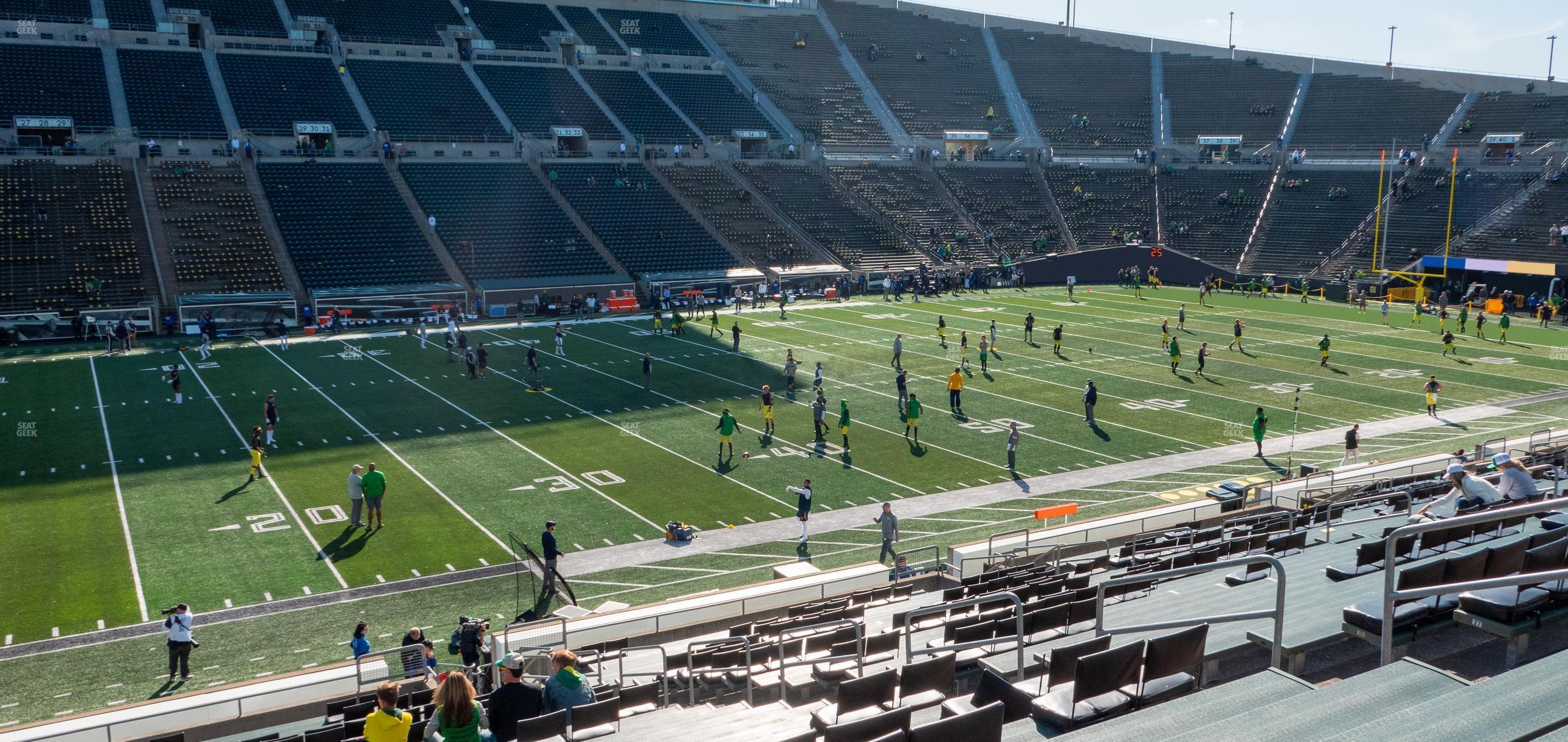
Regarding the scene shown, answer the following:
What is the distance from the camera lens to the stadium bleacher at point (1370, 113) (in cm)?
7219

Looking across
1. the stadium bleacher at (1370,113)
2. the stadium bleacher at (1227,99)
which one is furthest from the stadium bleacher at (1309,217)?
the stadium bleacher at (1227,99)

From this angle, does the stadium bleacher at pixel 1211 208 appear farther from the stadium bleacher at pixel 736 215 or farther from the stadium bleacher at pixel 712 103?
the stadium bleacher at pixel 712 103

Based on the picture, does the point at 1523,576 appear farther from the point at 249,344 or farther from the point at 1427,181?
the point at 1427,181

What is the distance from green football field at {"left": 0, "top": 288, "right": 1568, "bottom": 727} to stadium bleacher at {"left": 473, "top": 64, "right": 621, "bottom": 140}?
25.4 m

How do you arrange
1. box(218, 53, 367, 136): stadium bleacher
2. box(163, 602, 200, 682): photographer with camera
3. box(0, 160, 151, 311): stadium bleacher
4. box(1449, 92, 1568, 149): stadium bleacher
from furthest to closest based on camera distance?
box(1449, 92, 1568, 149): stadium bleacher, box(218, 53, 367, 136): stadium bleacher, box(0, 160, 151, 311): stadium bleacher, box(163, 602, 200, 682): photographer with camera

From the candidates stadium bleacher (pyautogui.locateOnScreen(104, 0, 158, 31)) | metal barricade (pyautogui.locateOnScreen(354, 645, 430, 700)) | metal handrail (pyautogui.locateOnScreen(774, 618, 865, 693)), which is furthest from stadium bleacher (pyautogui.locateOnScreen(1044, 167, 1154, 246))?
metal barricade (pyautogui.locateOnScreen(354, 645, 430, 700))

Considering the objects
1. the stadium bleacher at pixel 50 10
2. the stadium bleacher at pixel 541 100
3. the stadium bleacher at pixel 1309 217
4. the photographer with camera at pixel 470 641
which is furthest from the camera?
the stadium bleacher at pixel 541 100

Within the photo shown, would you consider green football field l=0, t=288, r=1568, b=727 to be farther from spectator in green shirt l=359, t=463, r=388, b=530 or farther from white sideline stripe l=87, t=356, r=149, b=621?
spectator in green shirt l=359, t=463, r=388, b=530

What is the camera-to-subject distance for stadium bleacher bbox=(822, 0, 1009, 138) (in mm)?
82750

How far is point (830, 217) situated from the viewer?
221ft

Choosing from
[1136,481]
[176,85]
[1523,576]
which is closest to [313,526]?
[1136,481]

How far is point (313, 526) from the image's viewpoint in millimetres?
21438

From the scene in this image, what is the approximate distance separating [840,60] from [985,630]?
81.2 m

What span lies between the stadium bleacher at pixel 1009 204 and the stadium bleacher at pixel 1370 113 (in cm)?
1839
